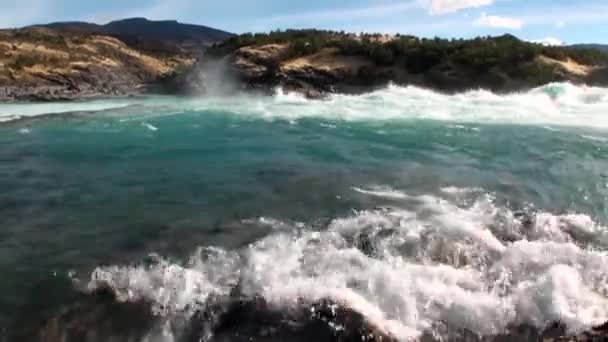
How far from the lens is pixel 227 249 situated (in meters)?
10.3

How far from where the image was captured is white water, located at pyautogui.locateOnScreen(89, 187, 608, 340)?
8.21 meters

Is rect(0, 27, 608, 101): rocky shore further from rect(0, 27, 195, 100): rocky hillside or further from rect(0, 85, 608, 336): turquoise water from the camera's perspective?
rect(0, 85, 608, 336): turquoise water

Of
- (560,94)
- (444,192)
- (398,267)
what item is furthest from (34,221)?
(560,94)

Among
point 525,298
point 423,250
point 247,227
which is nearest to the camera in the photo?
point 525,298

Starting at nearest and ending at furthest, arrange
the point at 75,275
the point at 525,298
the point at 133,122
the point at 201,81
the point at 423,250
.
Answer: the point at 525,298 → the point at 75,275 → the point at 423,250 → the point at 133,122 → the point at 201,81

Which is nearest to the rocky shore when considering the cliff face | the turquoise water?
the cliff face

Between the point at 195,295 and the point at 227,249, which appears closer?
the point at 195,295

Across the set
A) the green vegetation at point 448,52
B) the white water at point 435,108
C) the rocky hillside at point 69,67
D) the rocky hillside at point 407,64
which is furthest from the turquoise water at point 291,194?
the rocky hillside at point 69,67

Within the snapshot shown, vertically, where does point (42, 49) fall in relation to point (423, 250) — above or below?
above

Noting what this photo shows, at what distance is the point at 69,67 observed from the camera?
64.4 m

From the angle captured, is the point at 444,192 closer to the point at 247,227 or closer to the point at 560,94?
the point at 247,227

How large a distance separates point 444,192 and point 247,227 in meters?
5.44

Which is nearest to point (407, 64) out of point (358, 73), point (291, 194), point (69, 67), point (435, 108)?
point (358, 73)

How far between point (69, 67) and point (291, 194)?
59172mm
